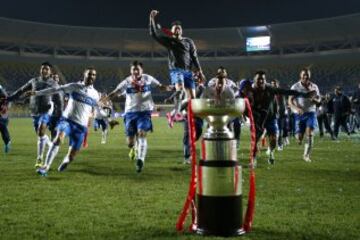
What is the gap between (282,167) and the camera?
10188 mm

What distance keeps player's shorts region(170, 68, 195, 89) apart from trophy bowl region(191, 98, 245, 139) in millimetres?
5612

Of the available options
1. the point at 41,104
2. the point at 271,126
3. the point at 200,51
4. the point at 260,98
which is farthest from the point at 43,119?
the point at 200,51

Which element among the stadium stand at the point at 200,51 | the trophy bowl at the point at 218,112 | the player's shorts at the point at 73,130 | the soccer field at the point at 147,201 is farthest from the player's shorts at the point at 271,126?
the stadium stand at the point at 200,51

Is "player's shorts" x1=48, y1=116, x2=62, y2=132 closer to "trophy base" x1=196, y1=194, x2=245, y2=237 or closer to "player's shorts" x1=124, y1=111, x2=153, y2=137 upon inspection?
"player's shorts" x1=124, y1=111, x2=153, y2=137

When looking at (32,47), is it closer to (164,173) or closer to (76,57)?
(76,57)

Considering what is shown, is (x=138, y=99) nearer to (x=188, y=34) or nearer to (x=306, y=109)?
(x=306, y=109)

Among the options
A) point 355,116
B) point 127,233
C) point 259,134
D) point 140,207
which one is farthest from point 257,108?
point 355,116

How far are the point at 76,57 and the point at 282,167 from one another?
53132mm

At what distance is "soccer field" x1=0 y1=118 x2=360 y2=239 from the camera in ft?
15.1

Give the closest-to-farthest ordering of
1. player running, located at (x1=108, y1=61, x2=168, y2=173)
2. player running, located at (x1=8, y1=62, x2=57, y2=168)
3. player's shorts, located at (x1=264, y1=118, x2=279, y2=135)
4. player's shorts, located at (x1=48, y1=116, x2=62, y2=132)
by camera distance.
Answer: player running, located at (x1=108, y1=61, x2=168, y2=173), player running, located at (x1=8, y1=62, x2=57, y2=168), player's shorts, located at (x1=264, y1=118, x2=279, y2=135), player's shorts, located at (x1=48, y1=116, x2=62, y2=132)

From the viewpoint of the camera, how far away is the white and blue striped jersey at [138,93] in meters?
9.89

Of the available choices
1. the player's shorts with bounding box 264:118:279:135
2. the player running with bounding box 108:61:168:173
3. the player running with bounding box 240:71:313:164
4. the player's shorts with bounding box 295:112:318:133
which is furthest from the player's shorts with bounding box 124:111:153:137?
the player's shorts with bounding box 295:112:318:133

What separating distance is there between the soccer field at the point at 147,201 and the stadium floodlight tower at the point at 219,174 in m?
0.28

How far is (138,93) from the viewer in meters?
9.93
